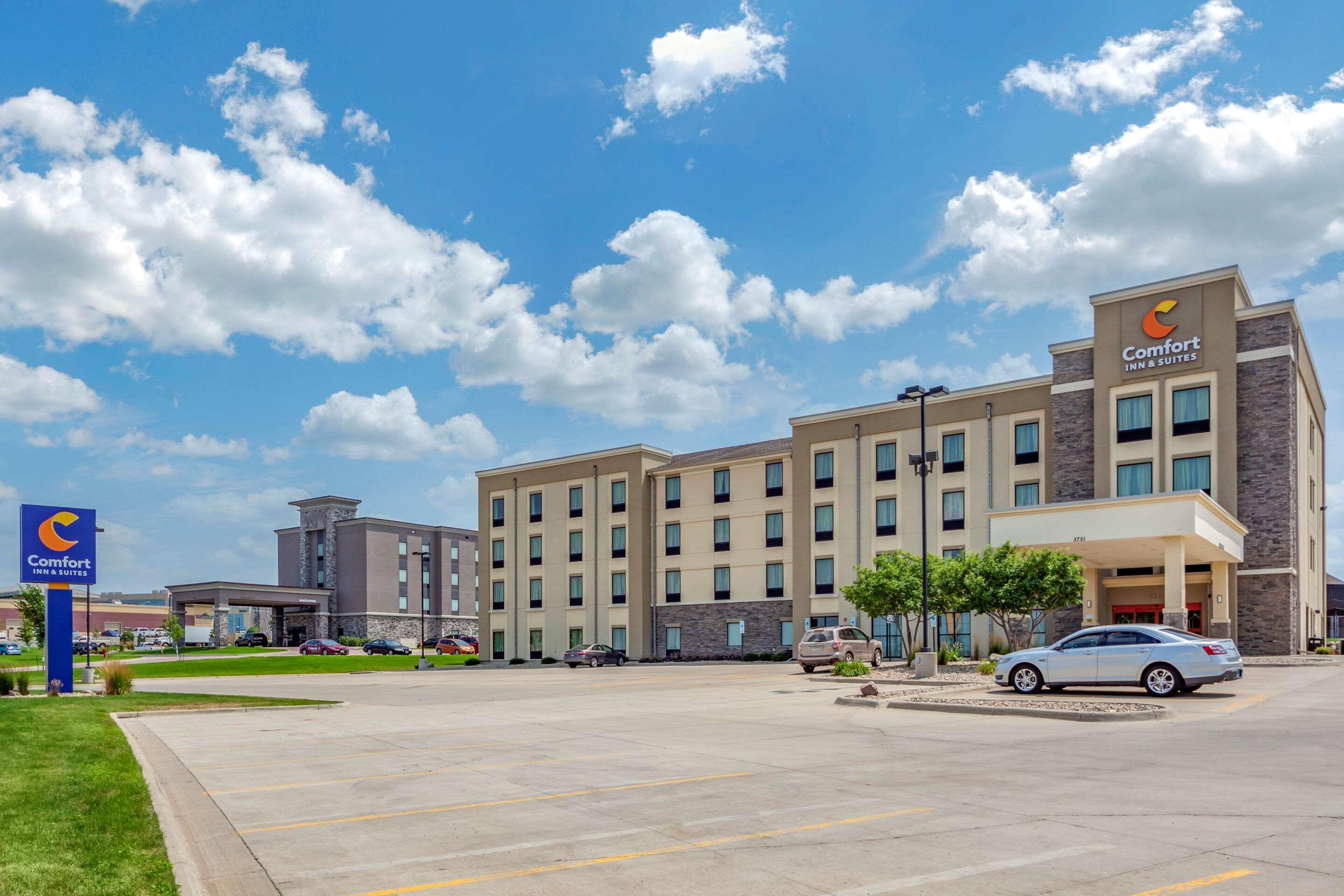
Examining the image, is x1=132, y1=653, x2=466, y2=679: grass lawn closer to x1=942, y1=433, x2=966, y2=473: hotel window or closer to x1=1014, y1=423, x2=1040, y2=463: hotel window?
x1=942, y1=433, x2=966, y2=473: hotel window

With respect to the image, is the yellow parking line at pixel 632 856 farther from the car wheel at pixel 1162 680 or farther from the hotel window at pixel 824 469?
the hotel window at pixel 824 469

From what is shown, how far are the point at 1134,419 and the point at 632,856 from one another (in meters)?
42.7

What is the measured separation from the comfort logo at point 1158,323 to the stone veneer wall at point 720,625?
23362mm

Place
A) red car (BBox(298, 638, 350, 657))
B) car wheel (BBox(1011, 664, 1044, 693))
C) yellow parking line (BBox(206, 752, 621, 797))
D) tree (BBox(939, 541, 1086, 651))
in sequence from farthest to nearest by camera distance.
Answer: red car (BBox(298, 638, 350, 657)), tree (BBox(939, 541, 1086, 651)), car wheel (BBox(1011, 664, 1044, 693)), yellow parking line (BBox(206, 752, 621, 797))

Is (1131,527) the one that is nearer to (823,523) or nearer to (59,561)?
(823,523)

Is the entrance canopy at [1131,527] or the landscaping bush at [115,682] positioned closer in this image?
the landscaping bush at [115,682]

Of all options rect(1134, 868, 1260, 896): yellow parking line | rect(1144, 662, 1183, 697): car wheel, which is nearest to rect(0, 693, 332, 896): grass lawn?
rect(1134, 868, 1260, 896): yellow parking line

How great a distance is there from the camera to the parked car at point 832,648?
37.2 meters

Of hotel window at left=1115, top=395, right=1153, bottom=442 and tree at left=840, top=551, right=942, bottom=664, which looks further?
hotel window at left=1115, top=395, right=1153, bottom=442

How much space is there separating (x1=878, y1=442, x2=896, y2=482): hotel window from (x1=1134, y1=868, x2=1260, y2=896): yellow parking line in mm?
46700

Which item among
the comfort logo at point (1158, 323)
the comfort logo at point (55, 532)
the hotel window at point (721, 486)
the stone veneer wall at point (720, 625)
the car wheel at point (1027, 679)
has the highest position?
the comfort logo at point (1158, 323)

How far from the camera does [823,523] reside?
5569cm

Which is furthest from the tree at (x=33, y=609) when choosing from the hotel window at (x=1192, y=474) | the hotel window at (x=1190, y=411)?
the hotel window at (x=1190, y=411)

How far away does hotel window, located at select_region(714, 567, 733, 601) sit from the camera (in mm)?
59938
